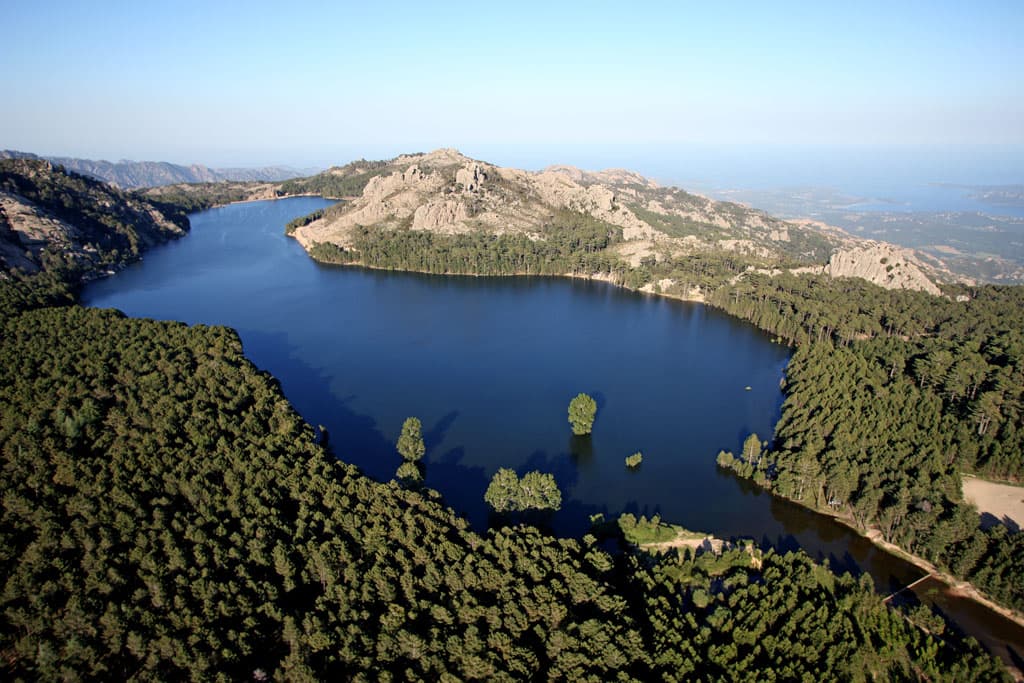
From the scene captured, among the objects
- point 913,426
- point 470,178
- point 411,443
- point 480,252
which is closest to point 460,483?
point 411,443

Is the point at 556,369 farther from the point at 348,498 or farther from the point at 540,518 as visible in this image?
the point at 348,498

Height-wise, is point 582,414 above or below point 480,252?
below

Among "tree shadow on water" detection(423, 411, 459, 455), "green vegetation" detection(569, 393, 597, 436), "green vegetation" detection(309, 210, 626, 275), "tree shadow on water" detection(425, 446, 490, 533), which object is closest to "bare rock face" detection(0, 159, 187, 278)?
"green vegetation" detection(309, 210, 626, 275)

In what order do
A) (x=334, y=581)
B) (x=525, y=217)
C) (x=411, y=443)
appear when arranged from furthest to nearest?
(x=525, y=217), (x=411, y=443), (x=334, y=581)

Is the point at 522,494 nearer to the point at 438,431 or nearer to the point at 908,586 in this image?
the point at 438,431

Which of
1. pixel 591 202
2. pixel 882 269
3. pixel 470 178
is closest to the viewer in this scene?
pixel 882 269

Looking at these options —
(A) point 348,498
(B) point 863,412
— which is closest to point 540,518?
(A) point 348,498

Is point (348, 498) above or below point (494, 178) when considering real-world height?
below

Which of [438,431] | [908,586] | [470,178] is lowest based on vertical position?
[908,586]
